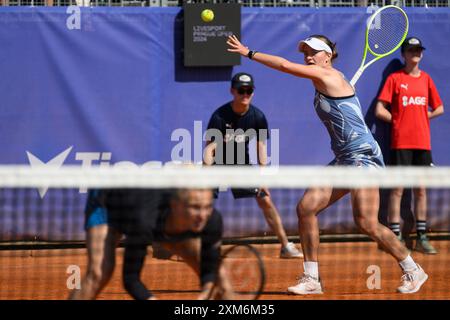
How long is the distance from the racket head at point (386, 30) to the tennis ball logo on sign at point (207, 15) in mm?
1403

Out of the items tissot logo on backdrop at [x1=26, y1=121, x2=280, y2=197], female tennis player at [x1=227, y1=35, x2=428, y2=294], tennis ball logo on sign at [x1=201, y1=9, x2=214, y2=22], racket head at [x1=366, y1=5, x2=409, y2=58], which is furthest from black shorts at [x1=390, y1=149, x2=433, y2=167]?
female tennis player at [x1=227, y1=35, x2=428, y2=294]

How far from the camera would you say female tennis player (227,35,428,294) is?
595 centimetres

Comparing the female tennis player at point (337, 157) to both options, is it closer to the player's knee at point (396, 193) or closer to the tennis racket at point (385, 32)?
the player's knee at point (396, 193)

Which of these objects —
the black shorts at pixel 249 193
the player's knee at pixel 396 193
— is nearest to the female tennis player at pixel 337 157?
the black shorts at pixel 249 193

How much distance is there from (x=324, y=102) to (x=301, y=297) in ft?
4.10

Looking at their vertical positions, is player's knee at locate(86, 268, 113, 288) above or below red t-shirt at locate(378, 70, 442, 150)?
below

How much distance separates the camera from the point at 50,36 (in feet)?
27.5

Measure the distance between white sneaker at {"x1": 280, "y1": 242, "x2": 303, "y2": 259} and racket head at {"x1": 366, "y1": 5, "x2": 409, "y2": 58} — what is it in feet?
6.68

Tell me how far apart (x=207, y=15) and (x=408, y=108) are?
6.46 ft

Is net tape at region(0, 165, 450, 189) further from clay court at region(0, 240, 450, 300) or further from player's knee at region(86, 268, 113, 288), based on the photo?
clay court at region(0, 240, 450, 300)

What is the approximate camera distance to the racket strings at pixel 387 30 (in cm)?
850
